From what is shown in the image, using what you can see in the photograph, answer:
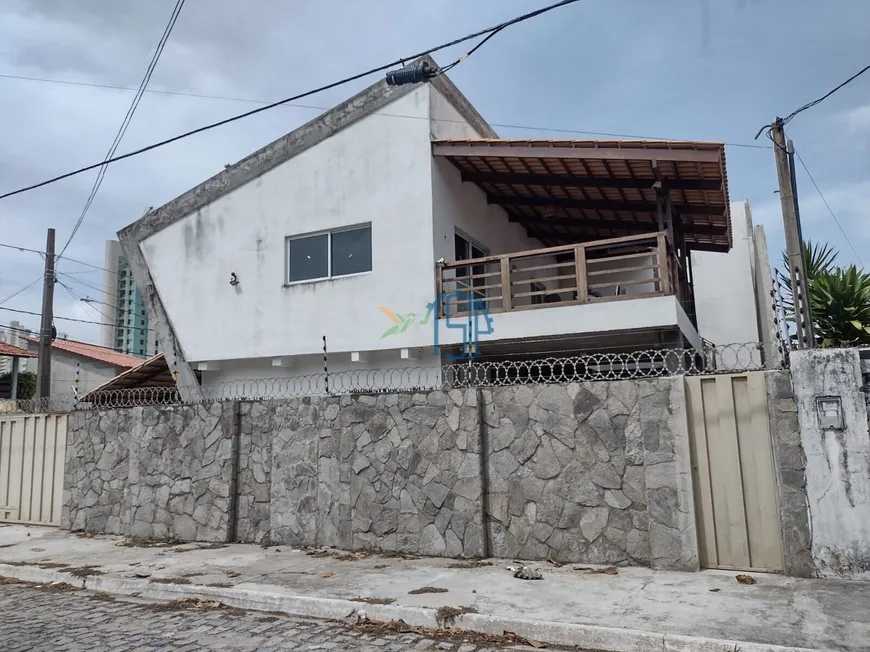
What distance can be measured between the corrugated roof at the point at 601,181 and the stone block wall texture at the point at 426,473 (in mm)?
4576

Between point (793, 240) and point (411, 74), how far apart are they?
5.02 meters

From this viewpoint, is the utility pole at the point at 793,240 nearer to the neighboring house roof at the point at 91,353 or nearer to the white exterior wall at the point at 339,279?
the white exterior wall at the point at 339,279

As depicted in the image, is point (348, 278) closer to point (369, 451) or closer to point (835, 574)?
point (369, 451)

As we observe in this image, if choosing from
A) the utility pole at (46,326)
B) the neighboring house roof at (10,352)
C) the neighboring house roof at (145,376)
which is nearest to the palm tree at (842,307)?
the neighboring house roof at (145,376)

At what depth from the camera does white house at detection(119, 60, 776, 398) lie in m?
11.0

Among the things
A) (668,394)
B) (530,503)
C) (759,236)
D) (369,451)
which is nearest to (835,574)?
(668,394)

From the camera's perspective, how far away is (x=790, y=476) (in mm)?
6758

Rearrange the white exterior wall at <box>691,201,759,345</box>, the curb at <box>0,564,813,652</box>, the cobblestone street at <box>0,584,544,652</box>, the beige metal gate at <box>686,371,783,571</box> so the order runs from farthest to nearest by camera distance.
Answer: the white exterior wall at <box>691,201,759,345</box> → the beige metal gate at <box>686,371,783,571</box> → the cobblestone street at <box>0,584,544,652</box> → the curb at <box>0,564,813,652</box>

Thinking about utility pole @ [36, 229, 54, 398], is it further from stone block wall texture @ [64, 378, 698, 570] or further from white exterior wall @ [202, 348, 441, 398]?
stone block wall texture @ [64, 378, 698, 570]

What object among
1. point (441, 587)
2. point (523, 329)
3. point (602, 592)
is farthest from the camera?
point (523, 329)

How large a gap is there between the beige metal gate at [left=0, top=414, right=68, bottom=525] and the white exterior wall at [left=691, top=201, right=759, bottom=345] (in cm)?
1458

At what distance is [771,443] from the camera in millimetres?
6961

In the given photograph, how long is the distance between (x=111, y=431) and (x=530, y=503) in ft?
24.7

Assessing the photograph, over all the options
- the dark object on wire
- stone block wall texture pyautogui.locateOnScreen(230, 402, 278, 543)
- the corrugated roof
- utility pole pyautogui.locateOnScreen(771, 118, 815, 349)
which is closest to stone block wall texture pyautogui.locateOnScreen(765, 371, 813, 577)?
utility pole pyautogui.locateOnScreen(771, 118, 815, 349)
